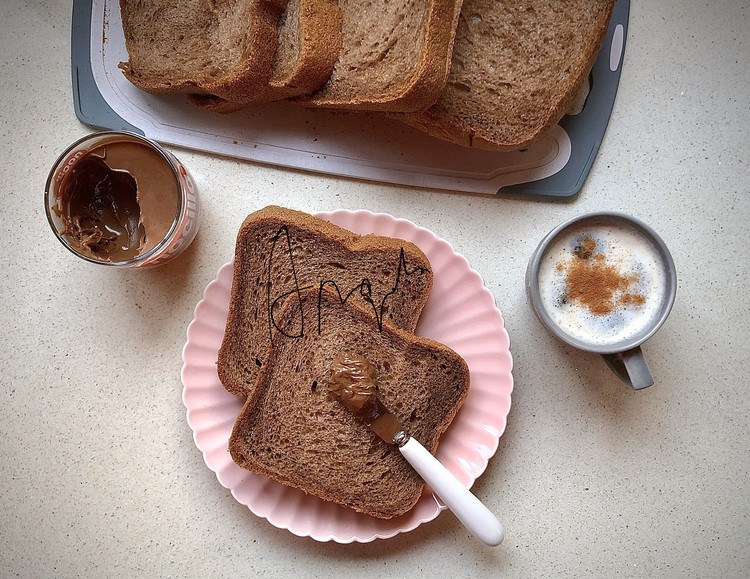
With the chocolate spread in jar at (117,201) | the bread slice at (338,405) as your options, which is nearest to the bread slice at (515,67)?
the bread slice at (338,405)

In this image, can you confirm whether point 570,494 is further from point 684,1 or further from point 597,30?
point 684,1

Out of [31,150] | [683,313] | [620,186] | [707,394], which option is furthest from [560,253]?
[31,150]

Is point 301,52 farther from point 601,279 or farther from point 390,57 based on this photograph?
point 601,279

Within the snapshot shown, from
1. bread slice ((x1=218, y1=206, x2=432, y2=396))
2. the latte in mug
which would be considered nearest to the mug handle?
the latte in mug

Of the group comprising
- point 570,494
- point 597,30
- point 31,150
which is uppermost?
point 597,30

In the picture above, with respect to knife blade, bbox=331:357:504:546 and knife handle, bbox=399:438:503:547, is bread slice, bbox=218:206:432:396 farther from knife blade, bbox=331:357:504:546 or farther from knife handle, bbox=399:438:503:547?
knife handle, bbox=399:438:503:547

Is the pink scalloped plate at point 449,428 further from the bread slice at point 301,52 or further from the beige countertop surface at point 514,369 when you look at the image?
the bread slice at point 301,52
